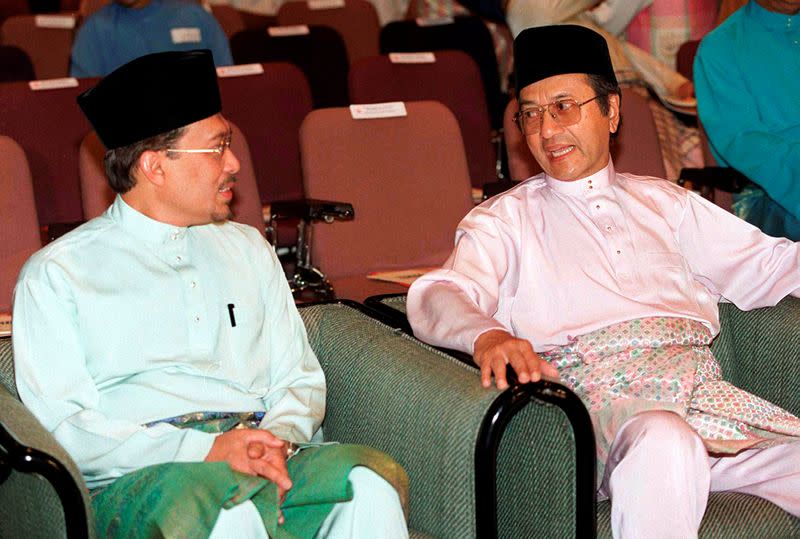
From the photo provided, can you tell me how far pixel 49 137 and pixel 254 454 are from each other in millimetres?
2355

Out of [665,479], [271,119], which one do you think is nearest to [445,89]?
[271,119]

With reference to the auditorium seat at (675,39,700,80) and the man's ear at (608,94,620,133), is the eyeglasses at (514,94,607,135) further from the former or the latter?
the auditorium seat at (675,39,700,80)

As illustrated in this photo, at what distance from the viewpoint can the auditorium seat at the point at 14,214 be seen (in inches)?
125

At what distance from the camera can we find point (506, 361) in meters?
2.08

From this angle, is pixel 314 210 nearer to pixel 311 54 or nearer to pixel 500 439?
pixel 500 439

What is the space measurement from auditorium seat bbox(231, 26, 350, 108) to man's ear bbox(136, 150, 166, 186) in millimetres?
3309

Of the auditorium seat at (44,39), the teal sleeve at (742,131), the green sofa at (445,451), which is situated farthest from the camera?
the auditorium seat at (44,39)

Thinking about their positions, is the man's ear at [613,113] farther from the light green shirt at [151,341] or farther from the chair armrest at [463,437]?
the light green shirt at [151,341]

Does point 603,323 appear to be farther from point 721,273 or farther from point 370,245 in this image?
point 370,245

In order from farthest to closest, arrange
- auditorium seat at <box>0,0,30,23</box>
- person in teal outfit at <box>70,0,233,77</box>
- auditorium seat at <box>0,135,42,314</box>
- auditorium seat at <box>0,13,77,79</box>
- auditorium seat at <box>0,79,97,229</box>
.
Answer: auditorium seat at <box>0,0,30,23</box> → auditorium seat at <box>0,13,77,79</box> → person in teal outfit at <box>70,0,233,77</box> → auditorium seat at <box>0,79,97,229</box> → auditorium seat at <box>0,135,42,314</box>

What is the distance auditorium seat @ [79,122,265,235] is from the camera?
3.39m

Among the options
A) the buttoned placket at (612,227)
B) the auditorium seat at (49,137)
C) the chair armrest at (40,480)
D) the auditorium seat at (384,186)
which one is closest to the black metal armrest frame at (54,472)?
the chair armrest at (40,480)

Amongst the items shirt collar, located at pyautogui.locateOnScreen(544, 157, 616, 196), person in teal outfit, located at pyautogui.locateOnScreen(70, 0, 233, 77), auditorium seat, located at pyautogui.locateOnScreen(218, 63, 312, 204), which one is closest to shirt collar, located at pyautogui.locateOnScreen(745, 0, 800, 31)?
shirt collar, located at pyautogui.locateOnScreen(544, 157, 616, 196)

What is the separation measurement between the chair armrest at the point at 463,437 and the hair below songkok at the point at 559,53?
2.28 ft
